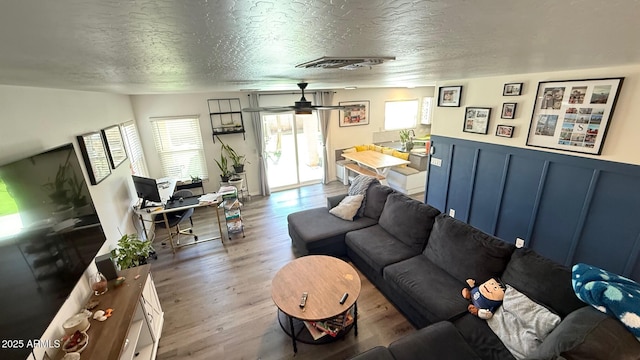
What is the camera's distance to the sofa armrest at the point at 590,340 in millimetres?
1289

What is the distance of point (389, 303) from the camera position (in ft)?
8.73

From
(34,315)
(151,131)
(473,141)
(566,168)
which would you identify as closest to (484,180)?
(473,141)

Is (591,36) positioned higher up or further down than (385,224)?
higher up

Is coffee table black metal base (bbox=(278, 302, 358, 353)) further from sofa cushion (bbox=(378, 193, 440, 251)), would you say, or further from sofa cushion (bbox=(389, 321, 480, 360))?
sofa cushion (bbox=(378, 193, 440, 251))

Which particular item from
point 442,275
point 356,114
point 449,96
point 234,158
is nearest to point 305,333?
point 442,275

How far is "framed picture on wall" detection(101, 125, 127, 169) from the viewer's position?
2885 millimetres

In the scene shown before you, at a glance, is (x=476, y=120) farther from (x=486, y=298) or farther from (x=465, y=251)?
(x=486, y=298)

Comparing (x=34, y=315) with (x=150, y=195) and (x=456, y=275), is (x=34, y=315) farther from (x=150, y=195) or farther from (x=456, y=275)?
(x=456, y=275)

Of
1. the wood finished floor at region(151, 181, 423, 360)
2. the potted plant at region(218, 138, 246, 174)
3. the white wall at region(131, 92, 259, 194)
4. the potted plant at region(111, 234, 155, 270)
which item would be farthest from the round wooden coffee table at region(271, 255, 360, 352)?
the white wall at region(131, 92, 259, 194)

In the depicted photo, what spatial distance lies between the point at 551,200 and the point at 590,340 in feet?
6.10

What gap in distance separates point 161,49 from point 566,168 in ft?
11.5

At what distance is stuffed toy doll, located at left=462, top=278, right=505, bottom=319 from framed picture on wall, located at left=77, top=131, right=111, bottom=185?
11.3 feet

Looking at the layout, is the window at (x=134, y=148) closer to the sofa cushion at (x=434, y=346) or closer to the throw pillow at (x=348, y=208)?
the throw pillow at (x=348, y=208)

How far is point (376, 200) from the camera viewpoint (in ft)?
11.5
